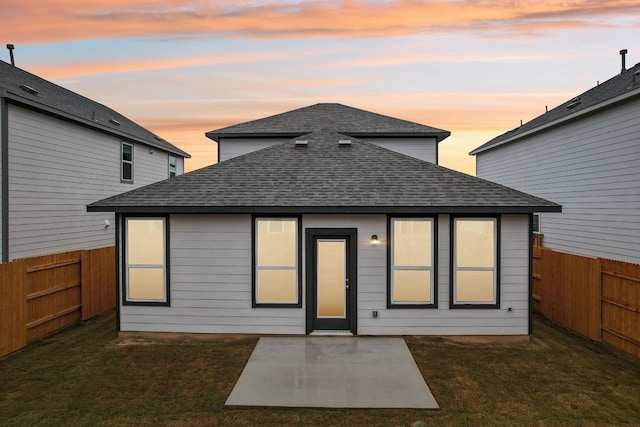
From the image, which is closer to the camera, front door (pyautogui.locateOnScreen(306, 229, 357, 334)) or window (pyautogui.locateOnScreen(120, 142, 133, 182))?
front door (pyautogui.locateOnScreen(306, 229, 357, 334))

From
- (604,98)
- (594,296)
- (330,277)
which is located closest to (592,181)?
(604,98)

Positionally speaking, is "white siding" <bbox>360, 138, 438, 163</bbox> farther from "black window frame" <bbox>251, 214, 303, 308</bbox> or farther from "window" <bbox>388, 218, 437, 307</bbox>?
"black window frame" <bbox>251, 214, 303, 308</bbox>

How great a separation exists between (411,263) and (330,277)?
1958 millimetres

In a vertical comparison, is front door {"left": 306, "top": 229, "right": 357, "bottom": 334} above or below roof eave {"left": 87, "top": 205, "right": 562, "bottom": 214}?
below

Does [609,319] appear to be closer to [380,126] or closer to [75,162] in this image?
[380,126]

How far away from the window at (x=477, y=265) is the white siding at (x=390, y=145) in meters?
6.48

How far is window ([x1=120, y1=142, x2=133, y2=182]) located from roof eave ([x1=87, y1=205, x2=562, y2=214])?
330 inches

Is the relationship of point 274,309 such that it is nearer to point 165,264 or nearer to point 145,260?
point 165,264

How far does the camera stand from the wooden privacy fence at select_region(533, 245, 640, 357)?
24.5ft

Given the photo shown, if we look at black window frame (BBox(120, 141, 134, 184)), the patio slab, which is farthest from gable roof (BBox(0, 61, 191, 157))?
the patio slab

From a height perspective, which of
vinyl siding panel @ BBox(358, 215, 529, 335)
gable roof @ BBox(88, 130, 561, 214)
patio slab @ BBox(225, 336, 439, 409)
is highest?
gable roof @ BBox(88, 130, 561, 214)

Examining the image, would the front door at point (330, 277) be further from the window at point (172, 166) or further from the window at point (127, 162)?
the window at point (172, 166)

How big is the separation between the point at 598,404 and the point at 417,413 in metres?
2.97

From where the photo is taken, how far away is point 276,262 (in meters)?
8.52
